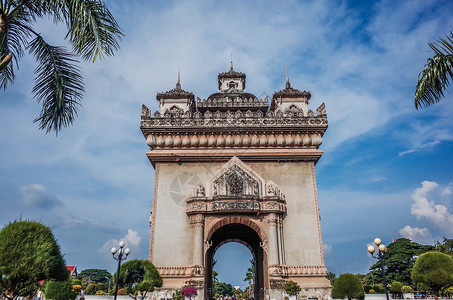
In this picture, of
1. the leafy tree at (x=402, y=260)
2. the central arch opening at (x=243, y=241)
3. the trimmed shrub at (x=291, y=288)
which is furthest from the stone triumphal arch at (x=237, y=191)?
the leafy tree at (x=402, y=260)

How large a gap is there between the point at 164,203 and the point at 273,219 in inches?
220

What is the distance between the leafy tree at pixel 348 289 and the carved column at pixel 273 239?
2.85m

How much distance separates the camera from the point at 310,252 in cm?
1731

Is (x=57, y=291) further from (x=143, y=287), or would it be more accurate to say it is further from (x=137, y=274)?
(x=143, y=287)

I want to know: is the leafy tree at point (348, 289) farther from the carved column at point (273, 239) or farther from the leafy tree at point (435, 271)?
the leafy tree at point (435, 271)

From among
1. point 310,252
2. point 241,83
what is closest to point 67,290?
point 310,252

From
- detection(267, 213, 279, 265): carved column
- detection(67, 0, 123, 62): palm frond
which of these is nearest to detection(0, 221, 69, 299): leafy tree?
detection(67, 0, 123, 62): palm frond

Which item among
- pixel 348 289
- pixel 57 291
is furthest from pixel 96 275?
pixel 348 289

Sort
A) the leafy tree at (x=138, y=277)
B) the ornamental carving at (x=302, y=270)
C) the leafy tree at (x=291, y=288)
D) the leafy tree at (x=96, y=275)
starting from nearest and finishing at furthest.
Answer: the leafy tree at (x=138, y=277) < the leafy tree at (x=291, y=288) < the ornamental carving at (x=302, y=270) < the leafy tree at (x=96, y=275)

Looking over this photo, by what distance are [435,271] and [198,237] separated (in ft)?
37.1

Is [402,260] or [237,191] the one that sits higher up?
[237,191]

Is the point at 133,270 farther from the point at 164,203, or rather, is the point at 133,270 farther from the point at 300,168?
the point at 300,168

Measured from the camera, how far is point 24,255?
8359mm

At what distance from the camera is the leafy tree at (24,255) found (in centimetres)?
818
